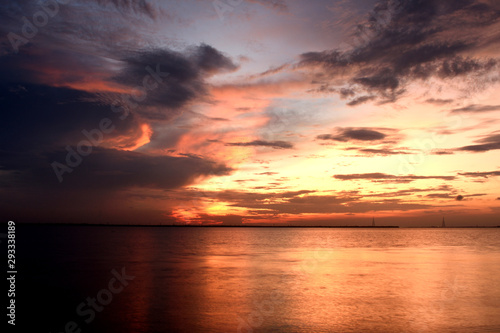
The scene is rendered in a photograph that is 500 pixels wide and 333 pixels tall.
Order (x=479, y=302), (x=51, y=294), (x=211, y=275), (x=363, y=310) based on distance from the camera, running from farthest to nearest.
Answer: (x=211, y=275)
(x=51, y=294)
(x=479, y=302)
(x=363, y=310)

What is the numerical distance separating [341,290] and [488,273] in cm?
2012

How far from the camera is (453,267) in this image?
47.4m

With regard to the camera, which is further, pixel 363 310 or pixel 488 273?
pixel 488 273

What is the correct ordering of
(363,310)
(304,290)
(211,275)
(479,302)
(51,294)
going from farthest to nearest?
(211,275) < (304,290) < (51,294) < (479,302) < (363,310)

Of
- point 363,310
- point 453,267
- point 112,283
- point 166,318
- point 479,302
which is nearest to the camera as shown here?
point 166,318

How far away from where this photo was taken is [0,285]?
107 feet

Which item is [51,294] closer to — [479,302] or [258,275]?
[258,275]

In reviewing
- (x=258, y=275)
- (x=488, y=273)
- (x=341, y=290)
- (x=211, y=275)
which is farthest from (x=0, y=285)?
(x=488, y=273)

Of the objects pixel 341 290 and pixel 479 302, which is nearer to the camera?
pixel 479 302

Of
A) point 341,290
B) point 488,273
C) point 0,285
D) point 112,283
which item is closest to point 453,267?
point 488,273

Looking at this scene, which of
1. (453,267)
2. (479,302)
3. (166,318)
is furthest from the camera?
(453,267)

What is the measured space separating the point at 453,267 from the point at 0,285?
46136 millimetres

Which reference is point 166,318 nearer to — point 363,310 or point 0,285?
point 363,310

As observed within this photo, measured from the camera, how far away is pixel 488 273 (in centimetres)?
4156
